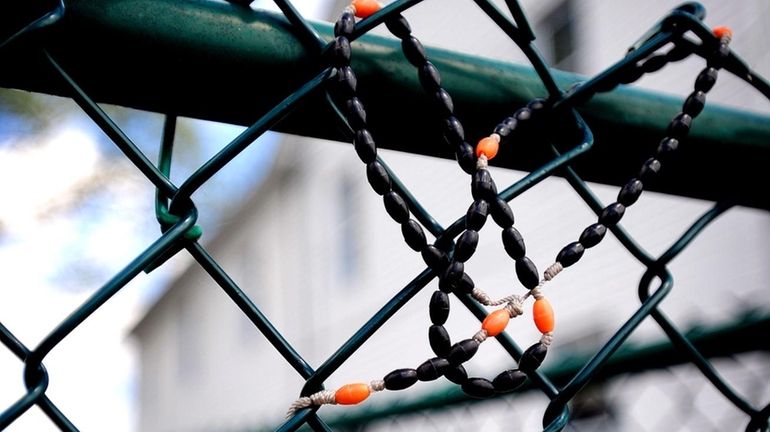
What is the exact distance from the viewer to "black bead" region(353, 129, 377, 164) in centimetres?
53

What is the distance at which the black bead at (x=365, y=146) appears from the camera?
1.73 ft

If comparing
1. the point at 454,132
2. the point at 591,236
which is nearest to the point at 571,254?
the point at 591,236

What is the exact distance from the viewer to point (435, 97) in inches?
22.7

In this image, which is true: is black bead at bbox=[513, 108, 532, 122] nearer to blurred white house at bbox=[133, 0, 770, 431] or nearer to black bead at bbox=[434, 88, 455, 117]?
black bead at bbox=[434, 88, 455, 117]

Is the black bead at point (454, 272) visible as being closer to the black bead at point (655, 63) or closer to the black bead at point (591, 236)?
the black bead at point (591, 236)

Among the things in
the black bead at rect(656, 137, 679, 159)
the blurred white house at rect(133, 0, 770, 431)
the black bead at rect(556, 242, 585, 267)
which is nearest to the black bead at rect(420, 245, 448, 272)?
the black bead at rect(556, 242, 585, 267)

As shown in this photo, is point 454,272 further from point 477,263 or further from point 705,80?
point 477,263

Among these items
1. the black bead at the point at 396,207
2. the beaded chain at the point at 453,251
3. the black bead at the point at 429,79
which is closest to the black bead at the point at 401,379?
the beaded chain at the point at 453,251

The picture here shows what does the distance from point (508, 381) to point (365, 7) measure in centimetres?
29

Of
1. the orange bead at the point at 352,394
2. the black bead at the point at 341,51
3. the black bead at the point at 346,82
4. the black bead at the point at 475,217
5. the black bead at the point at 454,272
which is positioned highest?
the black bead at the point at 341,51

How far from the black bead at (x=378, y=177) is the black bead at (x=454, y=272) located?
67 millimetres

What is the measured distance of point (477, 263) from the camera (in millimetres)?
6191

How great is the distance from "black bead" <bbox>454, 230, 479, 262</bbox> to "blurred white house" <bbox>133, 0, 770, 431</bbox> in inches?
45.3

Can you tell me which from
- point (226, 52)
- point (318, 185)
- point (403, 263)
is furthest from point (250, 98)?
point (318, 185)
